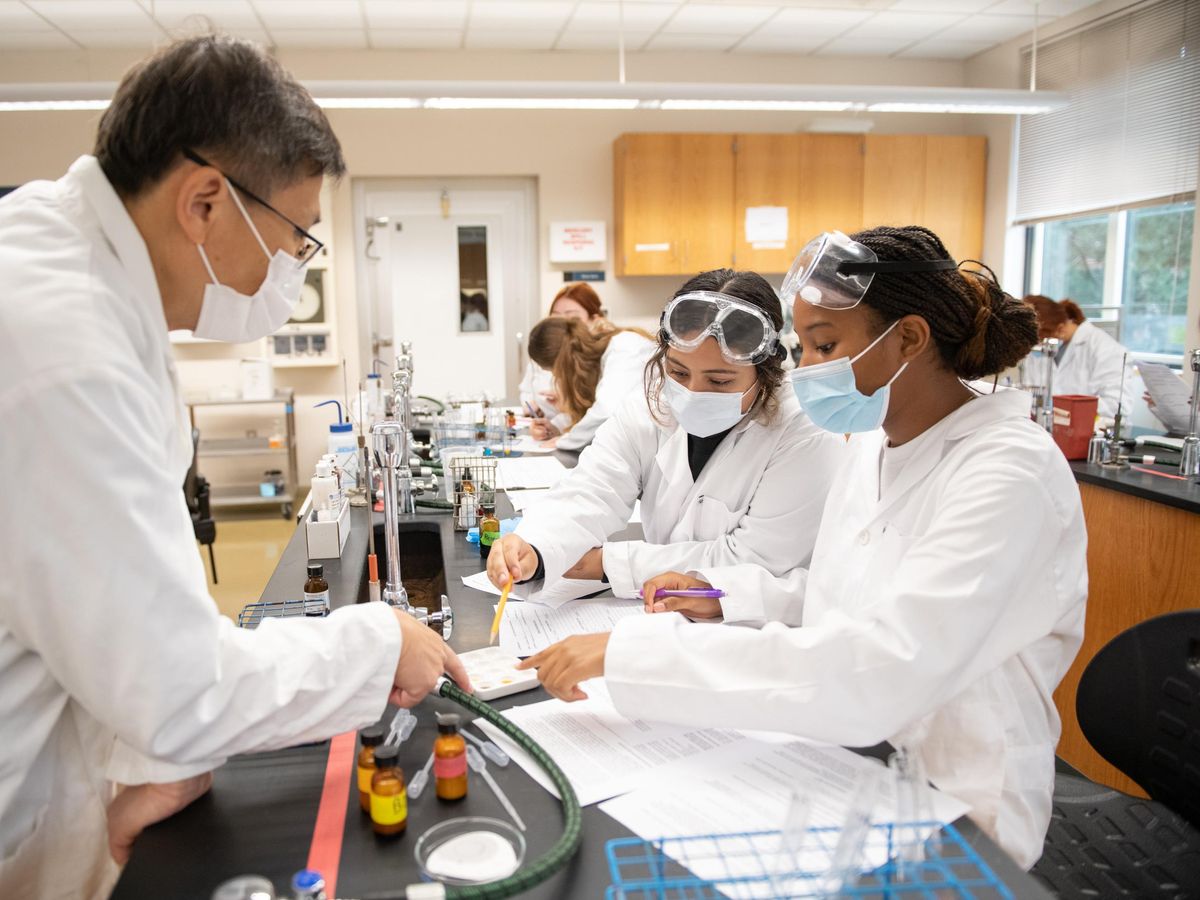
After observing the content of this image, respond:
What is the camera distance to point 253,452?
585 cm

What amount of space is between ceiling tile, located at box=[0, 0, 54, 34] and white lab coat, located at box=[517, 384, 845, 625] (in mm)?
4863

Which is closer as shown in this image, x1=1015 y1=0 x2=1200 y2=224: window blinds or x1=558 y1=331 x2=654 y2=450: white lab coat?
x1=558 y1=331 x2=654 y2=450: white lab coat

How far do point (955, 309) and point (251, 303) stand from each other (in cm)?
99

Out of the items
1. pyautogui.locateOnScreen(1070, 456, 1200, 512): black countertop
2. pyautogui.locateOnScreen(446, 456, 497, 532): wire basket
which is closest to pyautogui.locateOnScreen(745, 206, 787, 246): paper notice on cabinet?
pyautogui.locateOnScreen(1070, 456, 1200, 512): black countertop

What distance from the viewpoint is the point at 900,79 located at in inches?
251

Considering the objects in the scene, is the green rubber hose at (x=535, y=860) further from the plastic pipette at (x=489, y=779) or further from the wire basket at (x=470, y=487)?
the wire basket at (x=470, y=487)

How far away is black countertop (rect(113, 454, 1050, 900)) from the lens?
833mm

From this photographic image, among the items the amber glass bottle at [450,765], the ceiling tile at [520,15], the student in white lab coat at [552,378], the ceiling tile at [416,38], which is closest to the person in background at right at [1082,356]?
the student in white lab coat at [552,378]

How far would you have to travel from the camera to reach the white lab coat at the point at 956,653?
1.05 metres

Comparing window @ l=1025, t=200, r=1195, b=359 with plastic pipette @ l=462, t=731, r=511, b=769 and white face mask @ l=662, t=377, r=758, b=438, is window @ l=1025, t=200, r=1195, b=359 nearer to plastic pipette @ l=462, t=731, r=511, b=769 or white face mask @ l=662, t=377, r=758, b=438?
white face mask @ l=662, t=377, r=758, b=438

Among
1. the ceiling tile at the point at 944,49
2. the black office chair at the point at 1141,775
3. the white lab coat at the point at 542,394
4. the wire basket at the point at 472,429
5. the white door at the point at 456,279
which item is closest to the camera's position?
the black office chair at the point at 1141,775

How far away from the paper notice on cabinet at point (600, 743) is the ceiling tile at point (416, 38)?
529cm

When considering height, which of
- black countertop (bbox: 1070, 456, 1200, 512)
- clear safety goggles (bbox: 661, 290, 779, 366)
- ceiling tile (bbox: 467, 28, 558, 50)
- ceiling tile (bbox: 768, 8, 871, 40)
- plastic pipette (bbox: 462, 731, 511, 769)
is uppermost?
ceiling tile (bbox: 768, 8, 871, 40)

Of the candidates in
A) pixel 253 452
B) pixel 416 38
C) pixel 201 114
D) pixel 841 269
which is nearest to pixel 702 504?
pixel 841 269
